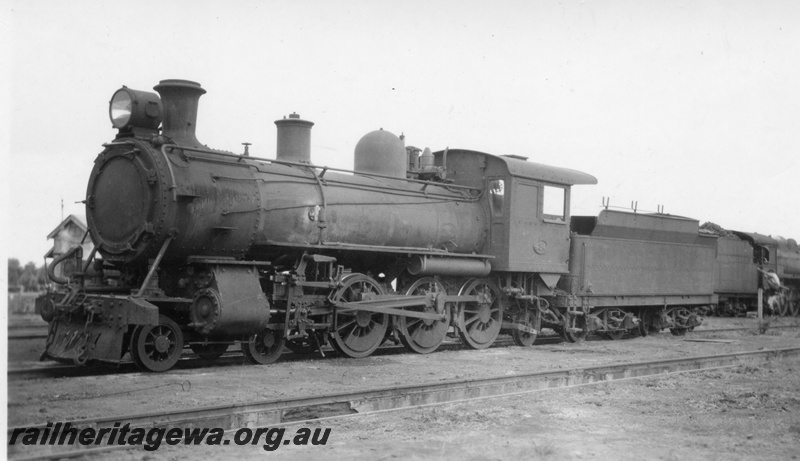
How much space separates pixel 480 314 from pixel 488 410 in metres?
6.47

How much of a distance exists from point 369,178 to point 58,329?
17.5 ft

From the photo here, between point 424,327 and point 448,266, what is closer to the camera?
point 448,266

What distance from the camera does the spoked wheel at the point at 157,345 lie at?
29.8 feet

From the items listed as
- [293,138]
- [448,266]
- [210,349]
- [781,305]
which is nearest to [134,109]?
[293,138]

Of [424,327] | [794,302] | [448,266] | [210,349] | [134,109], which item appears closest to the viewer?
[134,109]

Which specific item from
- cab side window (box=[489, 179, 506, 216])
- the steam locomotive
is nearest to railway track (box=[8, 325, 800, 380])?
the steam locomotive

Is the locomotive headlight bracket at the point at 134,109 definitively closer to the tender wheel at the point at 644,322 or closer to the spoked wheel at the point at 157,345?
the spoked wheel at the point at 157,345

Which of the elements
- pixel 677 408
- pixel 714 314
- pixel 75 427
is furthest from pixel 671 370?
pixel 714 314

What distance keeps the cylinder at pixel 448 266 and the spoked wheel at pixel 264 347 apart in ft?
9.07

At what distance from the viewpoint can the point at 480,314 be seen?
1398 centimetres

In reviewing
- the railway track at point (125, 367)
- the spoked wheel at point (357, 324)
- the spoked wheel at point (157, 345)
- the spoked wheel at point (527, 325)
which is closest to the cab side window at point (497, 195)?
the spoked wheel at point (527, 325)

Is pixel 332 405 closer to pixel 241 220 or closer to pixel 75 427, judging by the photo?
pixel 75 427

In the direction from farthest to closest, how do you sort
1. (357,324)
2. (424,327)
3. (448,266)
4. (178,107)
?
(424,327) < (448,266) < (357,324) < (178,107)

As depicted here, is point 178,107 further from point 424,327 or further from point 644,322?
point 644,322
